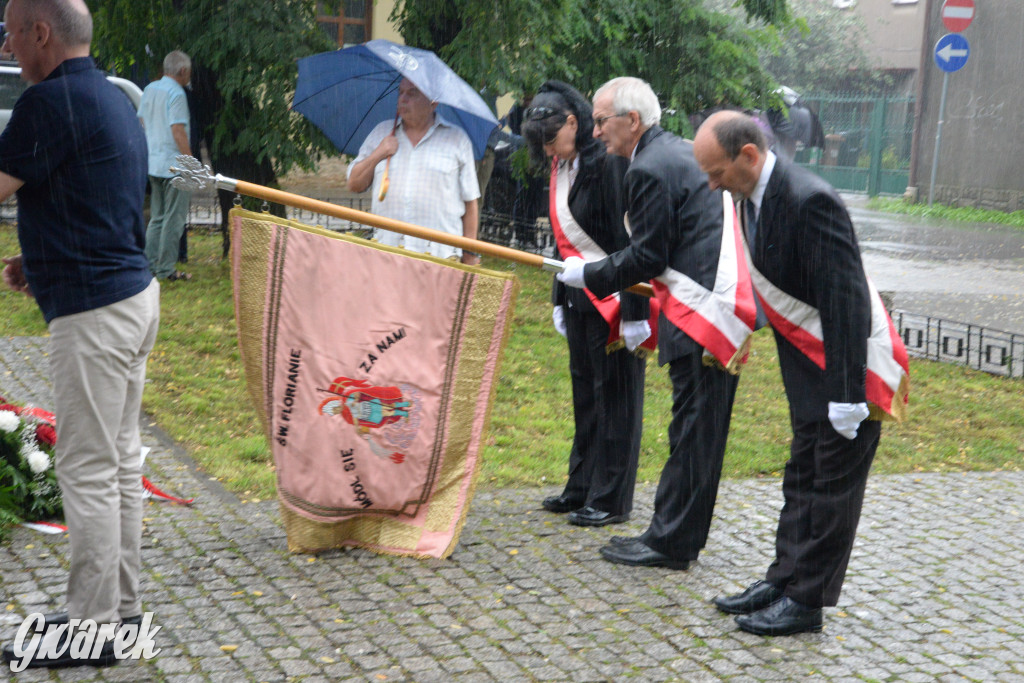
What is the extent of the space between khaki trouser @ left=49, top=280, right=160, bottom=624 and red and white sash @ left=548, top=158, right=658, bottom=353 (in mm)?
1978

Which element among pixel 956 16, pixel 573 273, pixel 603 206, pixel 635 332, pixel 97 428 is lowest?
pixel 97 428

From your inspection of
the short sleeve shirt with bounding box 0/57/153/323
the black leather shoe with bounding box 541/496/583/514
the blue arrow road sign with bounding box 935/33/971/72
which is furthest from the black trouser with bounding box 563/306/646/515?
the blue arrow road sign with bounding box 935/33/971/72

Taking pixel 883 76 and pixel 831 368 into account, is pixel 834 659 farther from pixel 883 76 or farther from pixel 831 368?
pixel 883 76

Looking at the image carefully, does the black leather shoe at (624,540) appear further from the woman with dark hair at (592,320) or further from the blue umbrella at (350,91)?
the blue umbrella at (350,91)

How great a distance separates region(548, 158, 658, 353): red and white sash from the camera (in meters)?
5.05

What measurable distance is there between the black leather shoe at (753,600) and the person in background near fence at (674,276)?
40 cm

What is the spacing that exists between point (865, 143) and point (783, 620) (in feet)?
80.8

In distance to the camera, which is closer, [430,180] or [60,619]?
[60,619]

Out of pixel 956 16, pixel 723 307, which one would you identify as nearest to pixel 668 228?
pixel 723 307

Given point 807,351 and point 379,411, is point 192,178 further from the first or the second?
point 807,351

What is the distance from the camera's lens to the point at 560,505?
5.44m

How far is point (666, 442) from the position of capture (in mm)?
6824

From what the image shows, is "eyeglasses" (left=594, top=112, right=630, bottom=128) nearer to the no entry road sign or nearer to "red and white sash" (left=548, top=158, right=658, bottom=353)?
"red and white sash" (left=548, top=158, right=658, bottom=353)

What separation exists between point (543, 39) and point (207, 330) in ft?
12.7
